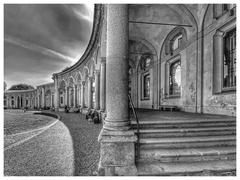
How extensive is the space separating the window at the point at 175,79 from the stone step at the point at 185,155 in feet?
22.7

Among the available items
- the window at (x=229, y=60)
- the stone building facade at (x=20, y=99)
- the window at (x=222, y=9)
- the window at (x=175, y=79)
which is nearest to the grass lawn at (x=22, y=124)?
the window at (x=175, y=79)

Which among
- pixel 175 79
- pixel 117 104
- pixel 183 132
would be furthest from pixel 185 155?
pixel 175 79

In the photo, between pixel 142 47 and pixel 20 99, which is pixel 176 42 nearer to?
pixel 142 47

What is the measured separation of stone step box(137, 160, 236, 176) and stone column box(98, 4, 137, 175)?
1.21 feet

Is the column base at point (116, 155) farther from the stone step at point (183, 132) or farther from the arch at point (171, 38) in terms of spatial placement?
the arch at point (171, 38)

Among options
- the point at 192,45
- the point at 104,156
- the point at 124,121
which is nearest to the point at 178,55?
the point at 192,45

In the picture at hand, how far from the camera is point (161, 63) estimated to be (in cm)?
1192

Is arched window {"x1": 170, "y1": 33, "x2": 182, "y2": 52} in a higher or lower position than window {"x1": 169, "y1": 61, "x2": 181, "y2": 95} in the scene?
higher

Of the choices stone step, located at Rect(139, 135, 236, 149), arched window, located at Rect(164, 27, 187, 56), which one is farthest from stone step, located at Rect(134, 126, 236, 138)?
arched window, located at Rect(164, 27, 187, 56)

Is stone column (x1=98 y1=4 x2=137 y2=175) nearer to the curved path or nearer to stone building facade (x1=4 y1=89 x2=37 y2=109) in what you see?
the curved path

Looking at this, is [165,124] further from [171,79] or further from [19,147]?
[171,79]

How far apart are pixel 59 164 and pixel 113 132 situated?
1.86 metres

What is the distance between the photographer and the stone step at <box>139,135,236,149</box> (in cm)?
359

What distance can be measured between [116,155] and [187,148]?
2.05 m
